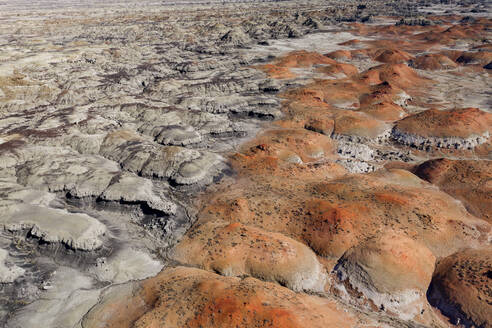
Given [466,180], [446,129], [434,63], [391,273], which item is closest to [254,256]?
[391,273]

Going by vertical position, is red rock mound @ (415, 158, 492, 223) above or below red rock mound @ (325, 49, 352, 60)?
below

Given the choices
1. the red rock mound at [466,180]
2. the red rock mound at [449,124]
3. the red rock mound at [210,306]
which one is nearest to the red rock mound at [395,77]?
the red rock mound at [449,124]

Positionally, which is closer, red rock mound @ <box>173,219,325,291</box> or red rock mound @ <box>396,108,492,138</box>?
red rock mound @ <box>173,219,325,291</box>

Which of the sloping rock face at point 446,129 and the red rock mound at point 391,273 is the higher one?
the sloping rock face at point 446,129

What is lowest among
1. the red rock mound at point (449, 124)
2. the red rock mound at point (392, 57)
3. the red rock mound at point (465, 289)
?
the red rock mound at point (465, 289)

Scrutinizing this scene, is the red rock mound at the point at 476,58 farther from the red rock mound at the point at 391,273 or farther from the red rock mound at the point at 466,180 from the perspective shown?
the red rock mound at the point at 391,273

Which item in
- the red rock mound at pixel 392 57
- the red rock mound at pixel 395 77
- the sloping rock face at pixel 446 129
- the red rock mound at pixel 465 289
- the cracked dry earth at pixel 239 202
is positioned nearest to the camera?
the red rock mound at pixel 465 289

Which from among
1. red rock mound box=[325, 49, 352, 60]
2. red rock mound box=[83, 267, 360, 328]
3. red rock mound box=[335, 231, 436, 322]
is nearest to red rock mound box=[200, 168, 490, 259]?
red rock mound box=[335, 231, 436, 322]

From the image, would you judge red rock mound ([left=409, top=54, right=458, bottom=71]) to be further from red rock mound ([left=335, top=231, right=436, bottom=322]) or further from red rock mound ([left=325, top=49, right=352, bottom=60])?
red rock mound ([left=335, top=231, right=436, bottom=322])
